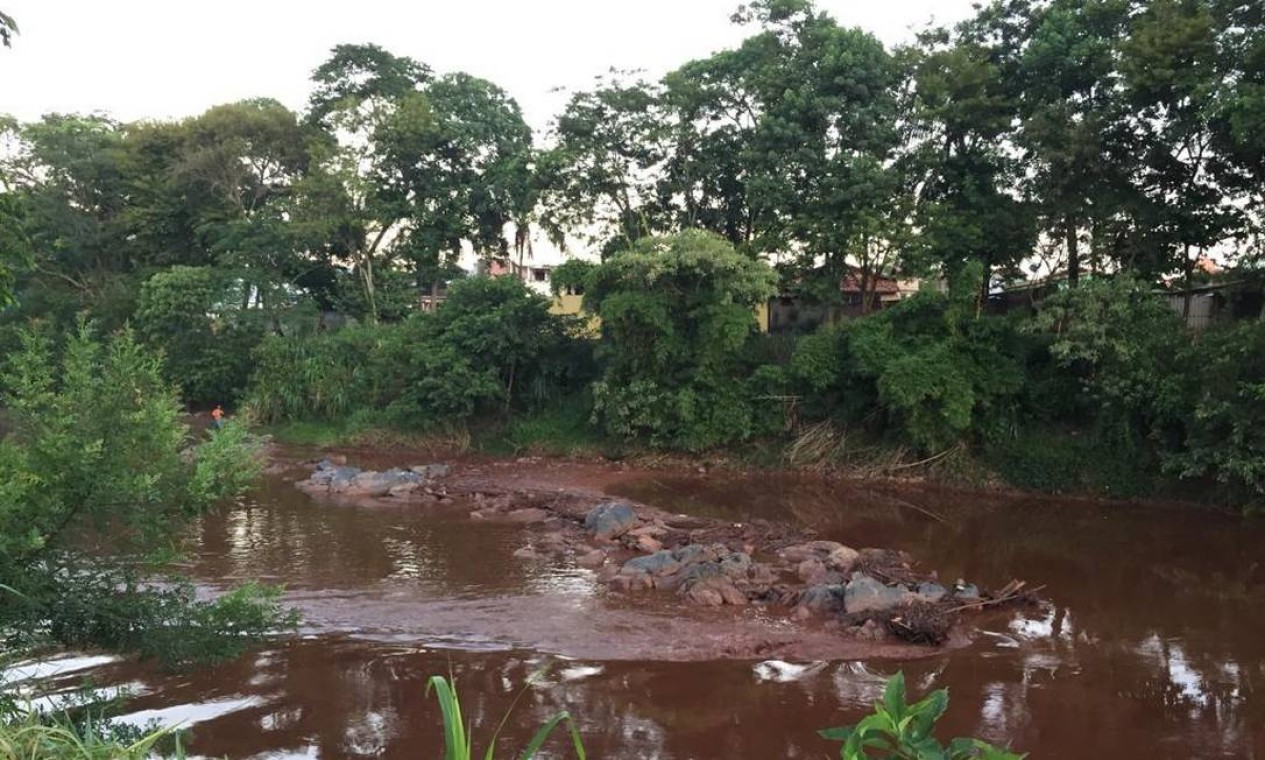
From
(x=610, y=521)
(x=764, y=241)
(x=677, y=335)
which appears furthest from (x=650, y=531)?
(x=764, y=241)

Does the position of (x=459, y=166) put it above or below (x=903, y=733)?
above

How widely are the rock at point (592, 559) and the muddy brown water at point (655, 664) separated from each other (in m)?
0.37

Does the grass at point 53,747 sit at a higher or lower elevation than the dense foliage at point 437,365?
lower

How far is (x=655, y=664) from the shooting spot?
26.4 ft

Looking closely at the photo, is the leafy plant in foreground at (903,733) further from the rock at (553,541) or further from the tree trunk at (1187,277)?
the tree trunk at (1187,277)

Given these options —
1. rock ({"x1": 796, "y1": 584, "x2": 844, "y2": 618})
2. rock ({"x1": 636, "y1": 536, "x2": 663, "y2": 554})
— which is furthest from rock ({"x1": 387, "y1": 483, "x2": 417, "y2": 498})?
rock ({"x1": 796, "y1": 584, "x2": 844, "y2": 618})

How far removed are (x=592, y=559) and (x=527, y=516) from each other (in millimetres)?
2976

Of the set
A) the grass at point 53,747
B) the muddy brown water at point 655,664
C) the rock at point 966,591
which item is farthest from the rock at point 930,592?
the grass at point 53,747

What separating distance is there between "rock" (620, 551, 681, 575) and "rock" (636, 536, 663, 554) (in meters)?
0.90

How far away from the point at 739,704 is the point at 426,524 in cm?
780

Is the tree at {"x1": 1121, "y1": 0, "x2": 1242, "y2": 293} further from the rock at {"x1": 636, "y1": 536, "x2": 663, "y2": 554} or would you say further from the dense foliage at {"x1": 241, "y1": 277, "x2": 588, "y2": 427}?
the dense foliage at {"x1": 241, "y1": 277, "x2": 588, "y2": 427}

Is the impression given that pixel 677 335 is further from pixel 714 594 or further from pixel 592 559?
pixel 714 594

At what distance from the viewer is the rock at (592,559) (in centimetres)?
1148

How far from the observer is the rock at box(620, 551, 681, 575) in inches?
422
